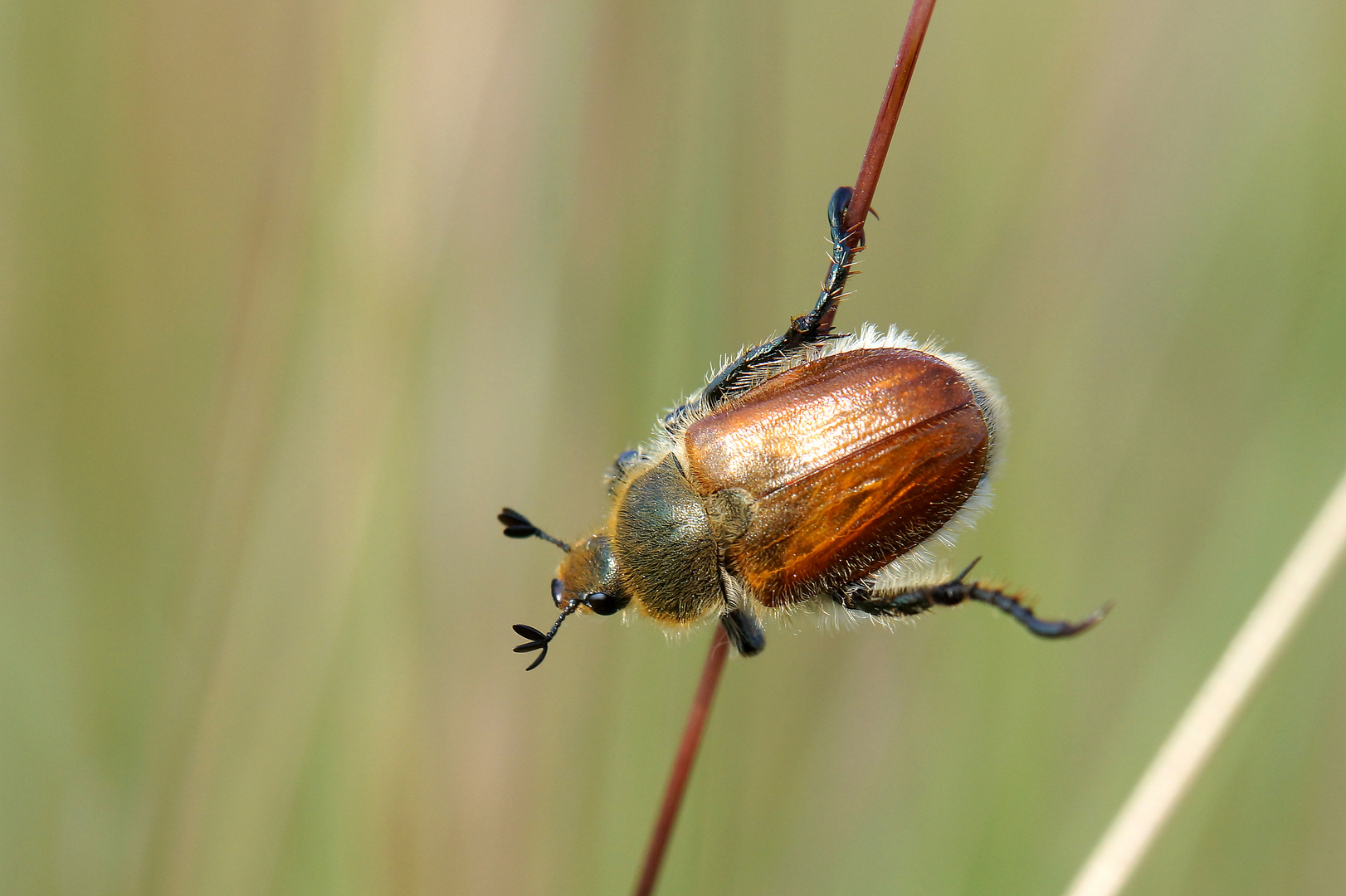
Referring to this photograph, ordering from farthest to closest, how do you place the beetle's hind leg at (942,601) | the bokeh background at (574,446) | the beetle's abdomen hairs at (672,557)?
1. the bokeh background at (574,446)
2. the beetle's abdomen hairs at (672,557)
3. the beetle's hind leg at (942,601)

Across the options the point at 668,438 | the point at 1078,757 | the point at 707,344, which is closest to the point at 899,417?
the point at 668,438

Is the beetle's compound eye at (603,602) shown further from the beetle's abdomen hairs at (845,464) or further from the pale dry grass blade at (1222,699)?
the pale dry grass blade at (1222,699)

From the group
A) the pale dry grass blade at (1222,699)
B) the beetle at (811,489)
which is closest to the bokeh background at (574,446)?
the beetle at (811,489)

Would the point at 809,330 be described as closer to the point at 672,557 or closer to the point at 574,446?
the point at 672,557

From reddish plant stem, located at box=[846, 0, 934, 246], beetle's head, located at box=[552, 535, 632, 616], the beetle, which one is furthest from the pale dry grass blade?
beetle's head, located at box=[552, 535, 632, 616]

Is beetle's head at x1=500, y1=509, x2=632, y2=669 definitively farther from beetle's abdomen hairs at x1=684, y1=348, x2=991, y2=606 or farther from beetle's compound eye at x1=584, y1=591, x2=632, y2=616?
beetle's abdomen hairs at x1=684, y1=348, x2=991, y2=606

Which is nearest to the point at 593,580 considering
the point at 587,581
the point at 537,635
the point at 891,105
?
the point at 587,581

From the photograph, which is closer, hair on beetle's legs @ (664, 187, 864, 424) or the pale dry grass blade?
the pale dry grass blade
